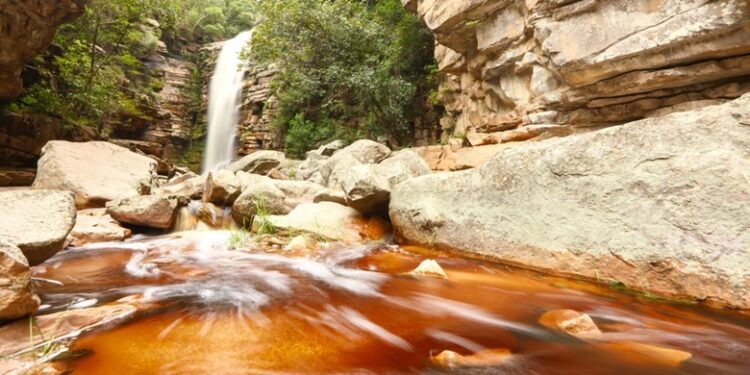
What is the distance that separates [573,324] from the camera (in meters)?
2.06

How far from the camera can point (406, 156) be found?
7340mm

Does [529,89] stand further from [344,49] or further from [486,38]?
[344,49]

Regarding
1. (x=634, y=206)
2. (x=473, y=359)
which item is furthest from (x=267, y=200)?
(x=634, y=206)

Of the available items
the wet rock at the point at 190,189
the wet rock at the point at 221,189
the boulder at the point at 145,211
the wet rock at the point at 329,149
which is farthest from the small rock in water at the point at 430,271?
the wet rock at the point at 329,149

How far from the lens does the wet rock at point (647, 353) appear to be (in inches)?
66.1

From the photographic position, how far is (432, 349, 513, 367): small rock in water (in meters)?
1.67

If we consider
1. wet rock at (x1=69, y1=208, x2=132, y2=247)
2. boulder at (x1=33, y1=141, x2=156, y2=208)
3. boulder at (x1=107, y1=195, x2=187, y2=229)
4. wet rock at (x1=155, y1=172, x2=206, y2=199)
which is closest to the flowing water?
wet rock at (x1=69, y1=208, x2=132, y2=247)

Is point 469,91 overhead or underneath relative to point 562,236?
overhead

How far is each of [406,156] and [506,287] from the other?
182 inches

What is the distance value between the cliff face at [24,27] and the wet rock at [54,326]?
9.08 m

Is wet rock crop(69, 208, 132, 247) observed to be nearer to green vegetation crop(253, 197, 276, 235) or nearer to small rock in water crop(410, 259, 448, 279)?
green vegetation crop(253, 197, 276, 235)

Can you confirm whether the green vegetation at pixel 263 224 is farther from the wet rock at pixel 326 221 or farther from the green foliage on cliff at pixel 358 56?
the green foliage on cliff at pixel 358 56

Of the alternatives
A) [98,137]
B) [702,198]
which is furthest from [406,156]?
[98,137]

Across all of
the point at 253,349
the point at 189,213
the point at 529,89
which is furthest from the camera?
the point at 529,89
